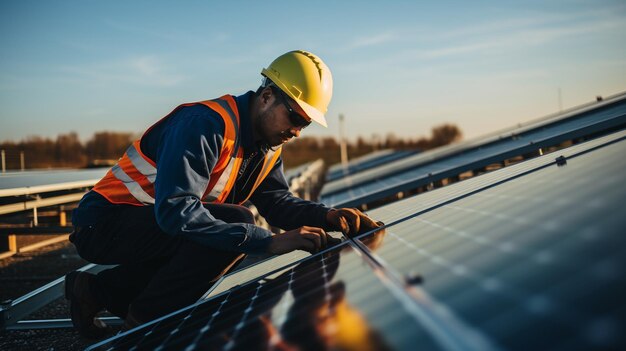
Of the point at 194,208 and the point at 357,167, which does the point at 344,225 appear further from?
the point at 357,167

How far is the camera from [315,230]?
274 cm

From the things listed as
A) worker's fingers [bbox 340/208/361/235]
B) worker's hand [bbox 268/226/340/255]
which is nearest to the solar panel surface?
worker's hand [bbox 268/226/340/255]

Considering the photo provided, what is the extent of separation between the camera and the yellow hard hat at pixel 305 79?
3.39m

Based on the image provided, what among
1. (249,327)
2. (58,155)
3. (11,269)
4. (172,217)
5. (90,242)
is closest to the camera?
(249,327)

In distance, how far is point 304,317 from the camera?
151 centimetres

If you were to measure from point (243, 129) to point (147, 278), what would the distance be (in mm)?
1247

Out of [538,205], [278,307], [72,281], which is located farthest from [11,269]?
[538,205]

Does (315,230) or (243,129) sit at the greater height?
(243,129)

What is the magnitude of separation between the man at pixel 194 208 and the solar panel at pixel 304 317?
1.34 ft

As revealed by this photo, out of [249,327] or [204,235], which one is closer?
[249,327]

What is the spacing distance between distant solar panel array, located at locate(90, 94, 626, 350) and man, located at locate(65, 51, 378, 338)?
433mm

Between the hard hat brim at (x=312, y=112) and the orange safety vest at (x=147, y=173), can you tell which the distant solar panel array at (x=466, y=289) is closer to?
the orange safety vest at (x=147, y=173)

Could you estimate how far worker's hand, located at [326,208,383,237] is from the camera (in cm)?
303

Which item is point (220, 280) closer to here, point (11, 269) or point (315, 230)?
point (315, 230)
